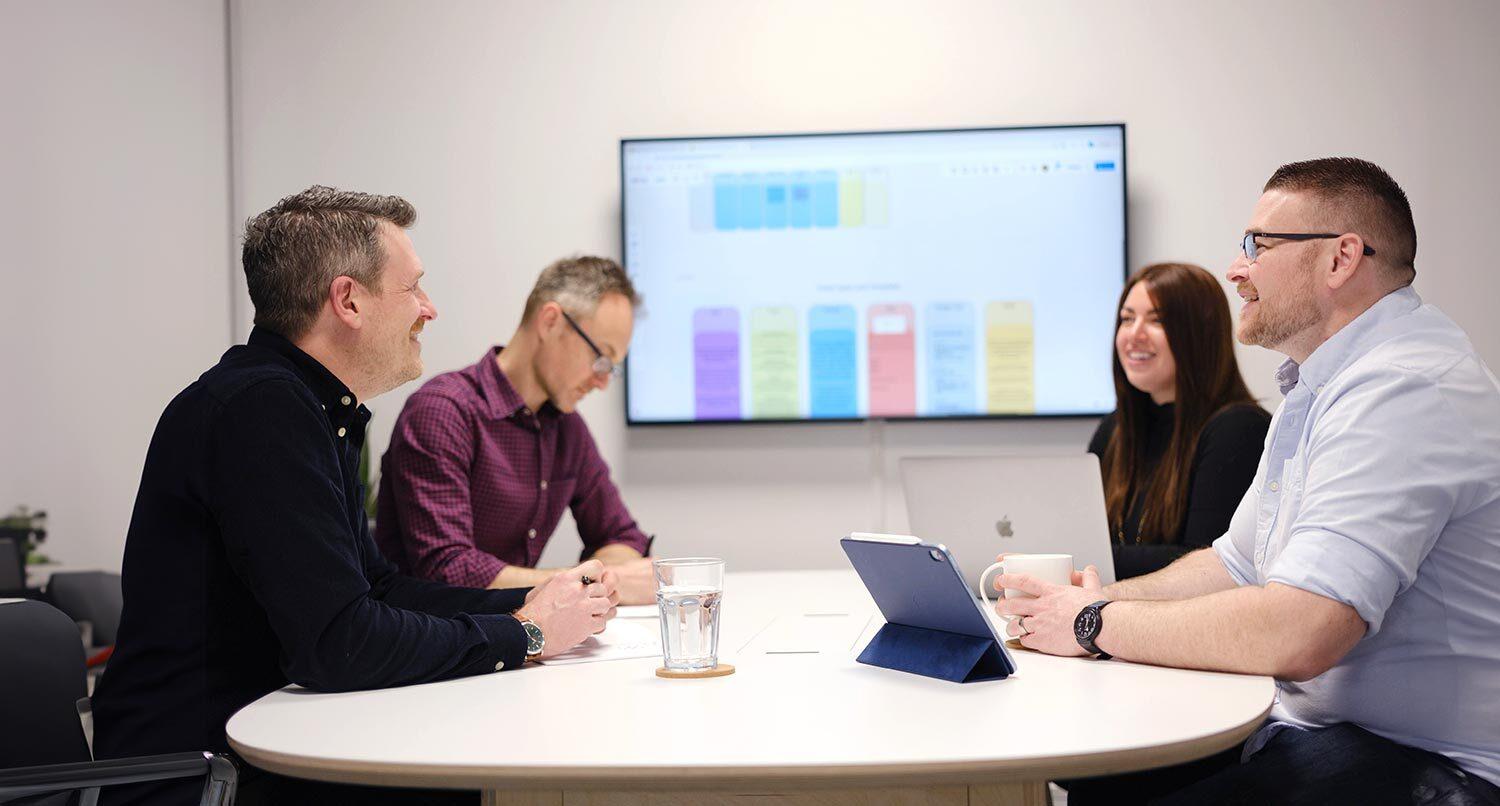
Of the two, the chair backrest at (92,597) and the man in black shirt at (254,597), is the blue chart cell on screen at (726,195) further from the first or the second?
the man in black shirt at (254,597)

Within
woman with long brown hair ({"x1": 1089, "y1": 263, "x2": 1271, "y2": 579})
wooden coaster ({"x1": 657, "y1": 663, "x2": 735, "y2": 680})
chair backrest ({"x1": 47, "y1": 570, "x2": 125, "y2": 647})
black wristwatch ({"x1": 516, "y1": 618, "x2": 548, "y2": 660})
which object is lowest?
chair backrest ({"x1": 47, "y1": 570, "x2": 125, "y2": 647})

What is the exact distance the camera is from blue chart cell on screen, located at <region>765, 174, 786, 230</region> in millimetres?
3783

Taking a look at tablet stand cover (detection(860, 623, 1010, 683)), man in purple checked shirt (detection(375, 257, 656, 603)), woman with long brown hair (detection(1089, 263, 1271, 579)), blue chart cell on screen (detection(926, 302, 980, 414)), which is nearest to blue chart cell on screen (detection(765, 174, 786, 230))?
blue chart cell on screen (detection(926, 302, 980, 414))

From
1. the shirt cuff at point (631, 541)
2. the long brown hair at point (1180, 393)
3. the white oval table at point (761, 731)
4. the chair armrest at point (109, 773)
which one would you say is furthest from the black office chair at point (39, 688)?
the long brown hair at point (1180, 393)

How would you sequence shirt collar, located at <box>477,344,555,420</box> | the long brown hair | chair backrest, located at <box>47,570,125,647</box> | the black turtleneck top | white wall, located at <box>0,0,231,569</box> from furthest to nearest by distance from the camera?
white wall, located at <box>0,0,231,569</box>
chair backrest, located at <box>47,570,125,647</box>
shirt collar, located at <box>477,344,555,420</box>
the long brown hair
the black turtleneck top

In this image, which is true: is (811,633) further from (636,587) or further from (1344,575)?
(1344,575)

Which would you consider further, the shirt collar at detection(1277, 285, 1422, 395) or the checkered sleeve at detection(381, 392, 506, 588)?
the checkered sleeve at detection(381, 392, 506, 588)

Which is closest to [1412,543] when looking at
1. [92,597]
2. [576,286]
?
[576,286]

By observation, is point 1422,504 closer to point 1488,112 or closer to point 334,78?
point 1488,112

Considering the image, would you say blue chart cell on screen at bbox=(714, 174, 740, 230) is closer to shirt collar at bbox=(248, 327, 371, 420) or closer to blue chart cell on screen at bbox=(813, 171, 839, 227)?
blue chart cell on screen at bbox=(813, 171, 839, 227)

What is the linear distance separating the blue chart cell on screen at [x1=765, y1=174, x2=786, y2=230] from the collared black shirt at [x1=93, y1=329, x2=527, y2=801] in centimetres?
230

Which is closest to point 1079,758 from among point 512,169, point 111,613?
point 111,613

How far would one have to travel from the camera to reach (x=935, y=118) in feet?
12.5

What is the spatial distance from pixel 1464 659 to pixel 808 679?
839 millimetres
